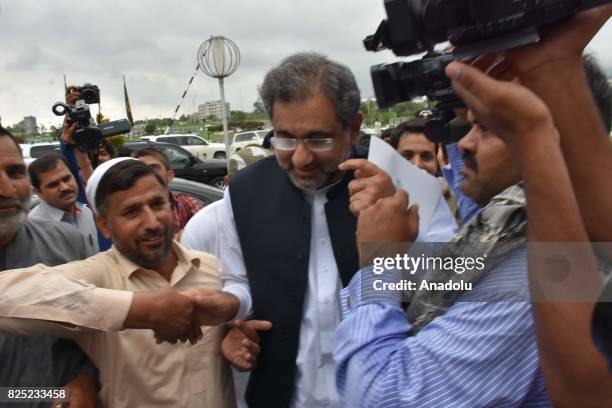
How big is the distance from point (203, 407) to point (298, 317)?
43 centimetres

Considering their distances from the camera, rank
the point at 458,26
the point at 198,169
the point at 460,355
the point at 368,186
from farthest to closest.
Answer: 1. the point at 198,169
2. the point at 368,186
3. the point at 460,355
4. the point at 458,26

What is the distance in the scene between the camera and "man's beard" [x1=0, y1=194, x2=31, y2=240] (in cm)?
189

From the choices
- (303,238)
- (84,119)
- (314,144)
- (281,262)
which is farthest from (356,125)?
(84,119)

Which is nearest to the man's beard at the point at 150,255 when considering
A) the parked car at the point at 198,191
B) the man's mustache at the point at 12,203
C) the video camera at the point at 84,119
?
the man's mustache at the point at 12,203

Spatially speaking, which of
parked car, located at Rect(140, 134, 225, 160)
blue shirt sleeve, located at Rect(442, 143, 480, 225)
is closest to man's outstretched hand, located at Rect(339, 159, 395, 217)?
blue shirt sleeve, located at Rect(442, 143, 480, 225)

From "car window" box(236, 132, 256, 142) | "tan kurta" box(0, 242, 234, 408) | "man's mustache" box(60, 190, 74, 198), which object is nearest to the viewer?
"tan kurta" box(0, 242, 234, 408)

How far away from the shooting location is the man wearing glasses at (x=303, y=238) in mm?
1710

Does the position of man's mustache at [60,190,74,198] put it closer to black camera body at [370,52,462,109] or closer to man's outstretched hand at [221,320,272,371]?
man's outstretched hand at [221,320,272,371]

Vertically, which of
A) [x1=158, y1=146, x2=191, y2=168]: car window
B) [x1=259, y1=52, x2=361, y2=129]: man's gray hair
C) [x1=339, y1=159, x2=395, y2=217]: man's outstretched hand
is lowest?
[x1=339, y1=159, x2=395, y2=217]: man's outstretched hand

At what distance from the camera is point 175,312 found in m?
1.47

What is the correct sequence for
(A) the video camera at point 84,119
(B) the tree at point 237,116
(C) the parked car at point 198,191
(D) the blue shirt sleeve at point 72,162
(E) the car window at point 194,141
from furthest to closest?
(B) the tree at point 237,116, (E) the car window at point 194,141, (C) the parked car at point 198,191, (D) the blue shirt sleeve at point 72,162, (A) the video camera at point 84,119

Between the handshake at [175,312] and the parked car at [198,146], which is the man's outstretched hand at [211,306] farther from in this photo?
the parked car at [198,146]

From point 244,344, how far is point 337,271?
0.40 metres

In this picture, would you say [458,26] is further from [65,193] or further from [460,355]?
[65,193]
